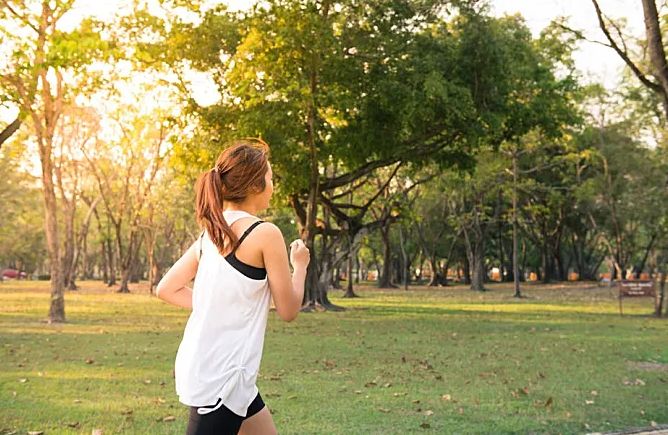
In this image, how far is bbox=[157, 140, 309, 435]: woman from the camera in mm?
2895

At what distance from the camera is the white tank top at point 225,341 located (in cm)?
288

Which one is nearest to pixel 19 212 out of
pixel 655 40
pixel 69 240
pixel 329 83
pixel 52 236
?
pixel 69 240

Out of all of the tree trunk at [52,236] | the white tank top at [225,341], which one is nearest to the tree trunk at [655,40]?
the white tank top at [225,341]

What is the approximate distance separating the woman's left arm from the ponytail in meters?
0.20

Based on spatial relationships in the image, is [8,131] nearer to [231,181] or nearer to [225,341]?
[231,181]

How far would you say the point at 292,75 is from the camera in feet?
70.4

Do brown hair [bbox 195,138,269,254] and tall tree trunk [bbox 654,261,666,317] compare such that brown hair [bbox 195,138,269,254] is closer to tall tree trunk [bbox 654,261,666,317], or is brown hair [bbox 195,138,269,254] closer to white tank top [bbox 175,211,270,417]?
white tank top [bbox 175,211,270,417]

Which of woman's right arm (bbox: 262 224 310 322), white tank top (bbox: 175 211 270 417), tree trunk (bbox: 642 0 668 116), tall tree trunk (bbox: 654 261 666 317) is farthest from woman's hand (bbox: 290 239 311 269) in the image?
tall tree trunk (bbox: 654 261 666 317)

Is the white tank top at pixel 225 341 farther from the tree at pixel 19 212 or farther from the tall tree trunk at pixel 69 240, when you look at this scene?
the tall tree trunk at pixel 69 240

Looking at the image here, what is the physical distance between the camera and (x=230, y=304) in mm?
2898

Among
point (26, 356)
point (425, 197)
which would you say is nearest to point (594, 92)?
point (425, 197)

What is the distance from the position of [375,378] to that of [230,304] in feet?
25.4

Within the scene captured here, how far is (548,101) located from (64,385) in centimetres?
1878

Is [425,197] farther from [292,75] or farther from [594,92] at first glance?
[292,75]
